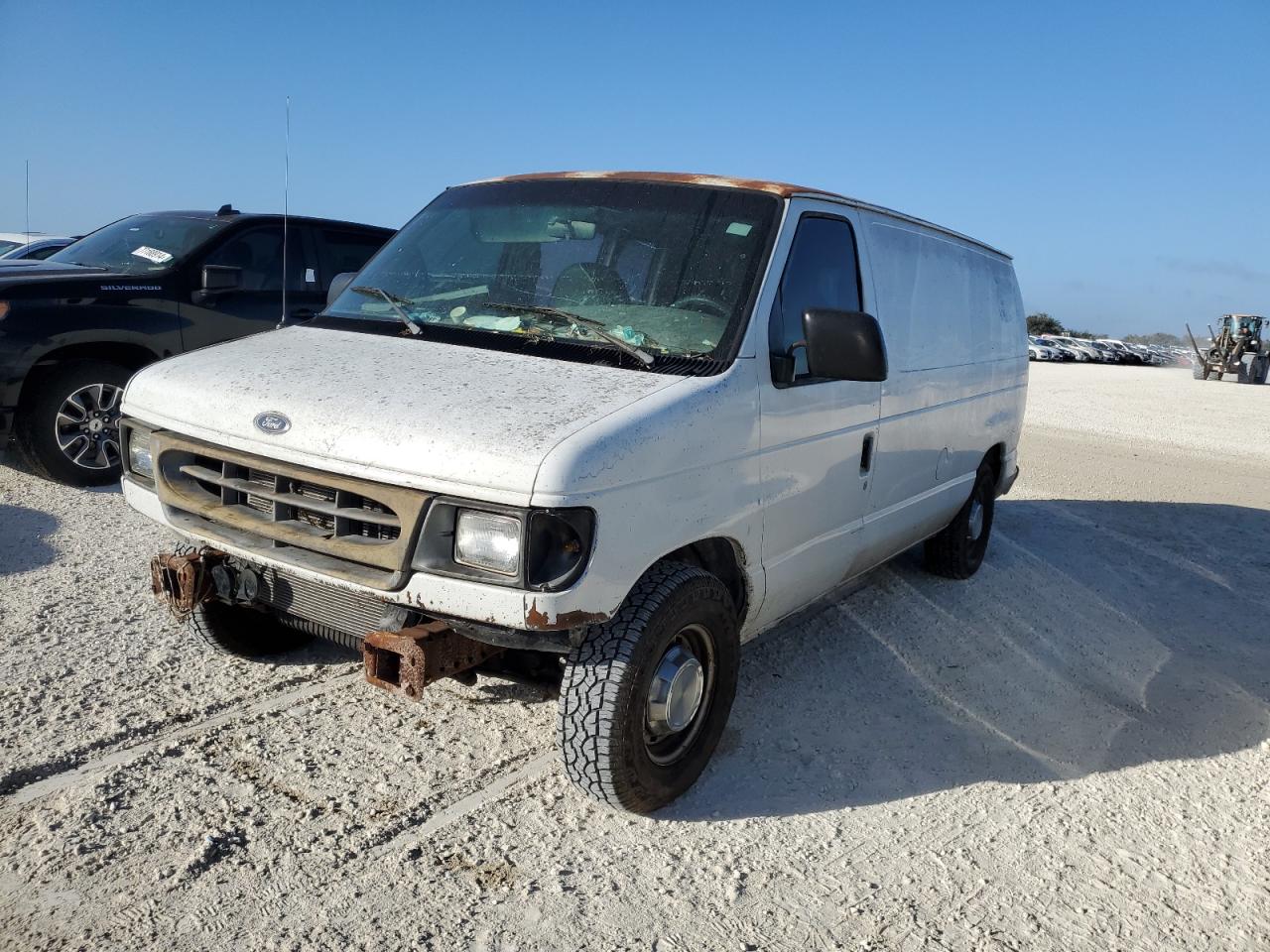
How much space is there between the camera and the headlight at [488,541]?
110 inches

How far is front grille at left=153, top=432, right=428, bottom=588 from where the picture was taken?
292 cm

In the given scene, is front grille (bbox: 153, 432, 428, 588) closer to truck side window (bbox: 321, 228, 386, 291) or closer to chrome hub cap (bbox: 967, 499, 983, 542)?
chrome hub cap (bbox: 967, 499, 983, 542)

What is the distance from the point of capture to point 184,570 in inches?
136

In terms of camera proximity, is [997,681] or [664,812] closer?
[664,812]

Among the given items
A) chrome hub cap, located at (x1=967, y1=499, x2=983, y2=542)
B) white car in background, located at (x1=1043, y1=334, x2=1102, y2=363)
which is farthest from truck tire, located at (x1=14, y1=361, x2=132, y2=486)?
white car in background, located at (x1=1043, y1=334, x2=1102, y2=363)

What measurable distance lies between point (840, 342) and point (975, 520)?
3.34 meters

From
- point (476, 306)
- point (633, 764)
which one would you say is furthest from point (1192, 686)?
point (476, 306)

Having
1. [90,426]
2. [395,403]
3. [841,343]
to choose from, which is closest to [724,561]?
[841,343]

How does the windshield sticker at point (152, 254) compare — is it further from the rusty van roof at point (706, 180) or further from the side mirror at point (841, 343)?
the side mirror at point (841, 343)

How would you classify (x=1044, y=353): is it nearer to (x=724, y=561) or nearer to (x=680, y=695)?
(x=724, y=561)

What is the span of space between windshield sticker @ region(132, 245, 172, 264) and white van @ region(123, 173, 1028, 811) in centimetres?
379

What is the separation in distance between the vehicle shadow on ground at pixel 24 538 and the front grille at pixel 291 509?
2.46 metres

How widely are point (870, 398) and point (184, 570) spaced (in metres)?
2.74

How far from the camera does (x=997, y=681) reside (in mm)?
4895
